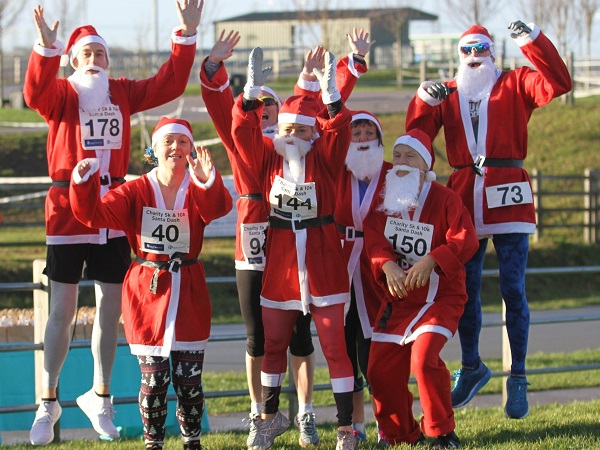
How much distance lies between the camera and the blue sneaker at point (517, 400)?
670 centimetres

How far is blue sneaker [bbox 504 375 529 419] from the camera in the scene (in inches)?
264

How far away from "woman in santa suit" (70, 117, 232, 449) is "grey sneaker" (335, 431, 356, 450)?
2.62 ft

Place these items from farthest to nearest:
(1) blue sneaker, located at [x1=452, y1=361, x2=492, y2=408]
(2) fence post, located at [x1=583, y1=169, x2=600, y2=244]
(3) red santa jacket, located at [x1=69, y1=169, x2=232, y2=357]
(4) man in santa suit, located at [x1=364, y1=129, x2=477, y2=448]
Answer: (2) fence post, located at [x1=583, y1=169, x2=600, y2=244] < (1) blue sneaker, located at [x1=452, y1=361, x2=492, y2=408] < (4) man in santa suit, located at [x1=364, y1=129, x2=477, y2=448] < (3) red santa jacket, located at [x1=69, y1=169, x2=232, y2=357]

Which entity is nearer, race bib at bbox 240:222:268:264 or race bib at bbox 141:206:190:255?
race bib at bbox 141:206:190:255

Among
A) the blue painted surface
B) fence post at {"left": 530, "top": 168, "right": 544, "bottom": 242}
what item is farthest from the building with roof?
the blue painted surface

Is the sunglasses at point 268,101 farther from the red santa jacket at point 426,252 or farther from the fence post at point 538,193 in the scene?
the fence post at point 538,193

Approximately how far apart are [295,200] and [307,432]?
1.45 meters

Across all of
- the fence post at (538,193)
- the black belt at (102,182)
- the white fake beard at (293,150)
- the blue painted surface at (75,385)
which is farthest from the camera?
the fence post at (538,193)

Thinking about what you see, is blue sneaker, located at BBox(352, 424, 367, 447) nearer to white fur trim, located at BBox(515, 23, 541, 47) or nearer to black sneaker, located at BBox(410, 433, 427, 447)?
black sneaker, located at BBox(410, 433, 427, 447)

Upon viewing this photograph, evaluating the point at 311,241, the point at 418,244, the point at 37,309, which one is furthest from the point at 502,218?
the point at 37,309

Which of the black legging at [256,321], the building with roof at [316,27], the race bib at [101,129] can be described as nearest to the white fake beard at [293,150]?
the black legging at [256,321]

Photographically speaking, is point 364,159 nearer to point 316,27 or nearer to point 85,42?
point 85,42

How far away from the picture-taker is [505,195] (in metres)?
6.60

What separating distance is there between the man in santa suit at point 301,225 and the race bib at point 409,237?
33 cm
